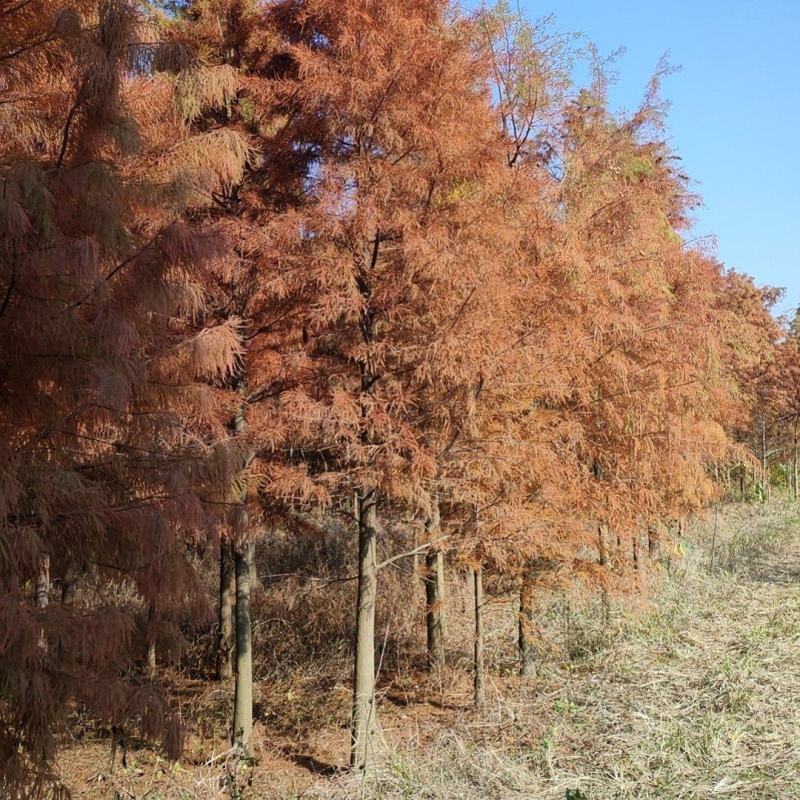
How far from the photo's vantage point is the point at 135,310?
5363 millimetres

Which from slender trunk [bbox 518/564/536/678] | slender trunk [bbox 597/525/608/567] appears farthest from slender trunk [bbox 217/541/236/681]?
slender trunk [bbox 597/525/608/567]

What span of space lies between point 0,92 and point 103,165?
3.54ft

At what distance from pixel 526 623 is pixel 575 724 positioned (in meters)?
3.27

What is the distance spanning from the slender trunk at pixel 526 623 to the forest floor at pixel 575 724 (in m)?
0.42

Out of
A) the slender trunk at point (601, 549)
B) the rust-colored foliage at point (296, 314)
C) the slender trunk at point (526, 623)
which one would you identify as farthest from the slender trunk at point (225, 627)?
the slender trunk at point (601, 549)

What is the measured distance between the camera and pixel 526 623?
10.3 m

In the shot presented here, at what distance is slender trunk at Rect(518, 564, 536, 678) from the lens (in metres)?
10.1

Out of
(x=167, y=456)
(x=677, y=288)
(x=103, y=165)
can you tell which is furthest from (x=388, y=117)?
(x=677, y=288)

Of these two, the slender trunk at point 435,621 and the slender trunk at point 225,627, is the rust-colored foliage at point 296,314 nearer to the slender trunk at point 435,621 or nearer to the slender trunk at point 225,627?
the slender trunk at point 435,621

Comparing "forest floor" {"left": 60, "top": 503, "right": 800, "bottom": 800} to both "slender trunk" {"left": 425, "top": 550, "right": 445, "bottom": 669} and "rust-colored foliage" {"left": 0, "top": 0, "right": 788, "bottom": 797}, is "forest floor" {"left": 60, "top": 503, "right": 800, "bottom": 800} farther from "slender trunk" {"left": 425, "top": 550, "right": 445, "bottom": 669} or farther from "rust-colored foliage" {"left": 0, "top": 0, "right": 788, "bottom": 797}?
"rust-colored foliage" {"left": 0, "top": 0, "right": 788, "bottom": 797}

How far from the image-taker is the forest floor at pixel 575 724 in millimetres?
5816

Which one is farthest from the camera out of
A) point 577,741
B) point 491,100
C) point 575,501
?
point 491,100

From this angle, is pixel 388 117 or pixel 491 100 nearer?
pixel 388 117

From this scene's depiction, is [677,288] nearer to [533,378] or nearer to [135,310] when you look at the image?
[533,378]
